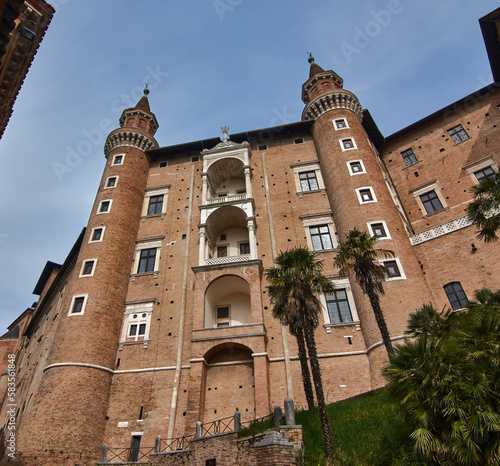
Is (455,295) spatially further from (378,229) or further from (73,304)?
(73,304)

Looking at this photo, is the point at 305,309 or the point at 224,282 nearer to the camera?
the point at 305,309

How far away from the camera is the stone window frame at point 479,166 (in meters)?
27.5

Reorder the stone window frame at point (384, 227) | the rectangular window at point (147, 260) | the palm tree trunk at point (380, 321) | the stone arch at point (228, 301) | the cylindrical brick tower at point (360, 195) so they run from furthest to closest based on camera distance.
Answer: the rectangular window at point (147, 260), the stone arch at point (228, 301), the stone window frame at point (384, 227), the cylindrical brick tower at point (360, 195), the palm tree trunk at point (380, 321)

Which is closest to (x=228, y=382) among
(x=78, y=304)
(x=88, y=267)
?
(x=78, y=304)

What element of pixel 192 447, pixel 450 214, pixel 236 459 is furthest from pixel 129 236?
pixel 450 214

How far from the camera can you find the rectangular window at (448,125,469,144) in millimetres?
30159

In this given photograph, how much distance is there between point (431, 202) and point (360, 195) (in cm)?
669

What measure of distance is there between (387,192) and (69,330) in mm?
22909

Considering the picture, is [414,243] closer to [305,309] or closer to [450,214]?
[450,214]

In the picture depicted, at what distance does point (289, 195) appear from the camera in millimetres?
30453

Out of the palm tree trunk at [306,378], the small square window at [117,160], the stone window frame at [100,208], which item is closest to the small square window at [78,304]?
the stone window frame at [100,208]

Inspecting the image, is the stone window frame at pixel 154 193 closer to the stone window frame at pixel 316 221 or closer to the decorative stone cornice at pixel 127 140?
the decorative stone cornice at pixel 127 140

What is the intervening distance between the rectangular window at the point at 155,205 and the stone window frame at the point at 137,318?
27.4 feet

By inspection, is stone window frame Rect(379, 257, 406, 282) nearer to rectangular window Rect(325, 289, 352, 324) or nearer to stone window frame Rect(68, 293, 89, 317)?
rectangular window Rect(325, 289, 352, 324)
